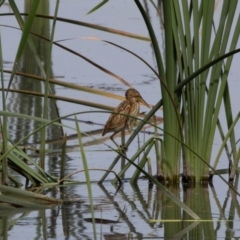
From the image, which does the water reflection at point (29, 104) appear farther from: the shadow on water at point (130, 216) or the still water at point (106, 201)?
the shadow on water at point (130, 216)

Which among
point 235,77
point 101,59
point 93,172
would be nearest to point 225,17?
point 93,172

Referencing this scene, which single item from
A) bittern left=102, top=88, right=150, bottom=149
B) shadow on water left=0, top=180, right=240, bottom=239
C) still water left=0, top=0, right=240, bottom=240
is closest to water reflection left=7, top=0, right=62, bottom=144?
still water left=0, top=0, right=240, bottom=240

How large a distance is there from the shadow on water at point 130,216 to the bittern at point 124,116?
47.2 inches

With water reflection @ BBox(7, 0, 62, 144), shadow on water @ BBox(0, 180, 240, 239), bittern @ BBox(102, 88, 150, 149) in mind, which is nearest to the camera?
shadow on water @ BBox(0, 180, 240, 239)

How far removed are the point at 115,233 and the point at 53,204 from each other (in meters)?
0.76

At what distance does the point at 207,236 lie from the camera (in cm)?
480

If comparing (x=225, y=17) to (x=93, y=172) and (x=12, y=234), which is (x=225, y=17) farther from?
(x=12, y=234)

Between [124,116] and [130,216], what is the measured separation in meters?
2.02

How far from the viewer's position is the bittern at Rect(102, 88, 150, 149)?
7.33m

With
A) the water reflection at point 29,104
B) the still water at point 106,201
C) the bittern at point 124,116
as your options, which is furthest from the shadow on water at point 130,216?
the bittern at point 124,116

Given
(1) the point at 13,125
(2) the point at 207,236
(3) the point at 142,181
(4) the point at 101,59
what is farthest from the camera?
(4) the point at 101,59

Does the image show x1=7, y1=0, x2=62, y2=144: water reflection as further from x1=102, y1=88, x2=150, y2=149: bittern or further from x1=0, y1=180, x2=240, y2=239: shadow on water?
x1=0, y1=180, x2=240, y2=239: shadow on water

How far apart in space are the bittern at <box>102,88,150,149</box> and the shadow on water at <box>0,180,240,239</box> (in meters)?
1.20

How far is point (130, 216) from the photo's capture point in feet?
17.5
